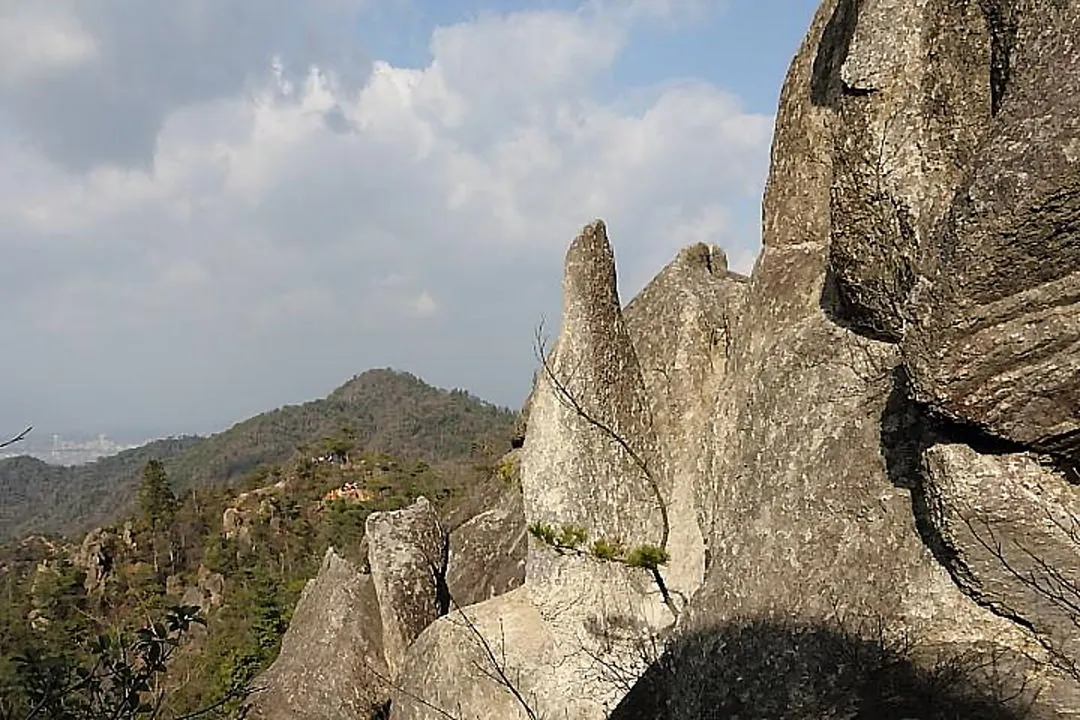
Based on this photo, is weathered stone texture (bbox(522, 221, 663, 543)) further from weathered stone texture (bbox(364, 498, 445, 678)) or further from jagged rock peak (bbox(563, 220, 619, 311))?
weathered stone texture (bbox(364, 498, 445, 678))

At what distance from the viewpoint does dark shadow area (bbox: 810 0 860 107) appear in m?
7.57

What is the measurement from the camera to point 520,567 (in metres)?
10.7

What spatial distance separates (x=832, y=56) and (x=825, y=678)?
476 cm

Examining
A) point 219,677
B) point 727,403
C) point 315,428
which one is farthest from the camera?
point 315,428

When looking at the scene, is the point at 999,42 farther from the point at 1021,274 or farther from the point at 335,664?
the point at 335,664

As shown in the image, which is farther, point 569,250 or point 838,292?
point 569,250

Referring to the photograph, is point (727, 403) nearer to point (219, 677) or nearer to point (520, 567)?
point (520, 567)

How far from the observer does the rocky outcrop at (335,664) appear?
10.8 meters

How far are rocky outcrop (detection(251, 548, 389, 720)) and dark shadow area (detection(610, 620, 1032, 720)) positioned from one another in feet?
15.9

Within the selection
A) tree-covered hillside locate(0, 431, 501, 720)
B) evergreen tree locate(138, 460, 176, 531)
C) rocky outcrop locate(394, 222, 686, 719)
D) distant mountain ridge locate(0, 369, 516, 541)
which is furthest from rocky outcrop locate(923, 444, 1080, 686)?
distant mountain ridge locate(0, 369, 516, 541)

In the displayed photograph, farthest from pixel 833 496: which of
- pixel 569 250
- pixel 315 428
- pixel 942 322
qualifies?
pixel 315 428

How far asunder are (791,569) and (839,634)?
53cm

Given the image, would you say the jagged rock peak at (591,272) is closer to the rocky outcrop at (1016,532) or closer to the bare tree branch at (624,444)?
the bare tree branch at (624,444)

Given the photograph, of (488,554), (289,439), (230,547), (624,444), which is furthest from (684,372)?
(289,439)
